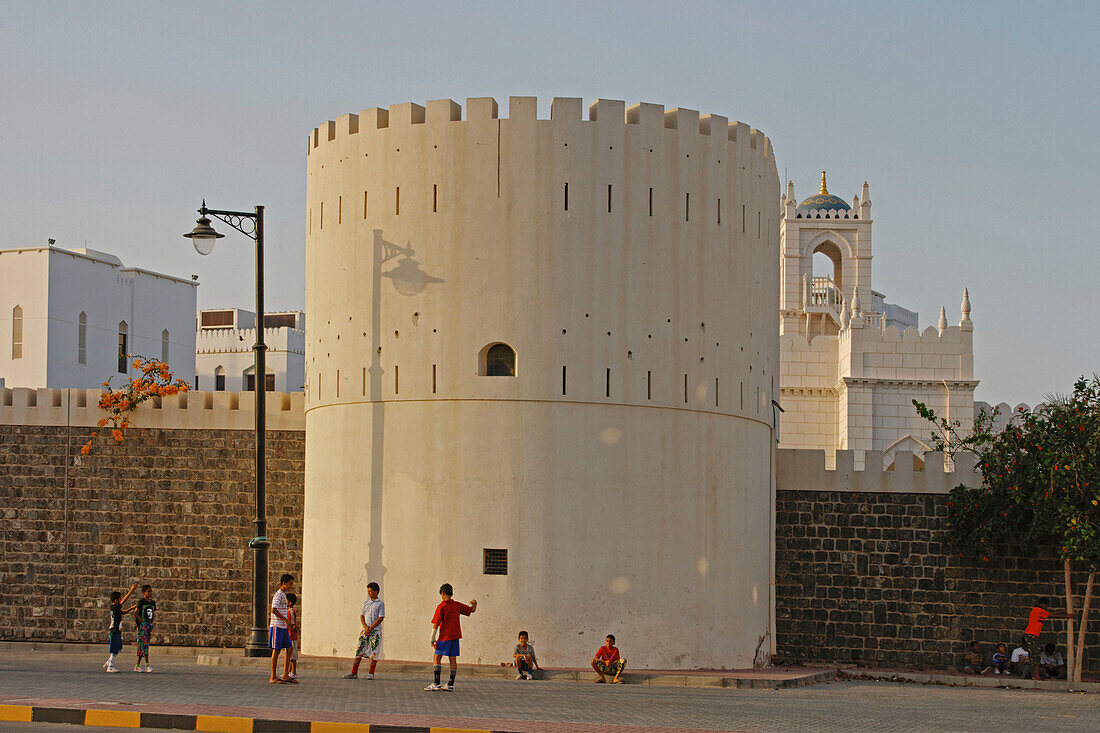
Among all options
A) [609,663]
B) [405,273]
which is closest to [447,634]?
[609,663]

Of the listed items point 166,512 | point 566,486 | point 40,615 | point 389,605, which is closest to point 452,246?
point 566,486

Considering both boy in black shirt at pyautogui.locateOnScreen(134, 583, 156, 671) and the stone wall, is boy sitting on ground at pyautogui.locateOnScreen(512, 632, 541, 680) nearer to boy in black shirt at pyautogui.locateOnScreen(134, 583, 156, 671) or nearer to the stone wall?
boy in black shirt at pyautogui.locateOnScreen(134, 583, 156, 671)

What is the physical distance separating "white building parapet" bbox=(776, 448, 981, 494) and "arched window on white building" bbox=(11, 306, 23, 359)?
3662 cm

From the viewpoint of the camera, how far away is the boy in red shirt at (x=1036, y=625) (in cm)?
1808

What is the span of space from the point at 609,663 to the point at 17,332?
38873 mm

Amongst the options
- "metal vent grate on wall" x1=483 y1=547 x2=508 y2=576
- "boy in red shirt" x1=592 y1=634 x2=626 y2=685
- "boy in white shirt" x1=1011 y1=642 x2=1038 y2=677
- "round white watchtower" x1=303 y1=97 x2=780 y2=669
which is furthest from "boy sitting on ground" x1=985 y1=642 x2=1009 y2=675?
"metal vent grate on wall" x1=483 y1=547 x2=508 y2=576

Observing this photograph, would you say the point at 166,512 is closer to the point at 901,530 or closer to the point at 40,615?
the point at 40,615

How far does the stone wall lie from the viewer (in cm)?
1933

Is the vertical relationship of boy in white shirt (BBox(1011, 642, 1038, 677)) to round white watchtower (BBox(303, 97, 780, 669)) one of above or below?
below

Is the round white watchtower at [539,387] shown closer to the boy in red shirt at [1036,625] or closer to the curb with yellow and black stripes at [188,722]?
the boy in red shirt at [1036,625]

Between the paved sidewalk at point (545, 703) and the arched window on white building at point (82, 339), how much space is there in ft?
115

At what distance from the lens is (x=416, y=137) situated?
1673cm

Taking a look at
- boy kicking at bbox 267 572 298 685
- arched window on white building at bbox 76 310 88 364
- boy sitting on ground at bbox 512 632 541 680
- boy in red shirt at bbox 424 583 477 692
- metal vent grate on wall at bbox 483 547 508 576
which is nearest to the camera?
boy in red shirt at bbox 424 583 477 692

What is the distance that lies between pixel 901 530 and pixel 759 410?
9.39 feet
